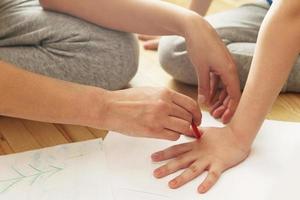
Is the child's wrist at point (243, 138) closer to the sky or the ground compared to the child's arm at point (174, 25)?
closer to the ground

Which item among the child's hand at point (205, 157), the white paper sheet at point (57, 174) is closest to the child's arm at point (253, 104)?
the child's hand at point (205, 157)

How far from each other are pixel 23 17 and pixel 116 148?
41 centimetres

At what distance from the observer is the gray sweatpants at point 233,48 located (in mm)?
1072

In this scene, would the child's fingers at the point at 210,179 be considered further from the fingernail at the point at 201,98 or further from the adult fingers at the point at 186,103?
the fingernail at the point at 201,98

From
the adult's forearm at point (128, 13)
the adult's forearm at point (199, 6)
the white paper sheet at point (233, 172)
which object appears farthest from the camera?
the adult's forearm at point (199, 6)

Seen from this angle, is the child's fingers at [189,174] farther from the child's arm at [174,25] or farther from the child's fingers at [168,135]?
the child's arm at [174,25]

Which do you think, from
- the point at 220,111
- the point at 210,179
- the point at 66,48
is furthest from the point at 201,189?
the point at 66,48

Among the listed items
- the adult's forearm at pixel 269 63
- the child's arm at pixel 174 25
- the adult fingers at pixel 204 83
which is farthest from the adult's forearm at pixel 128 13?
the adult's forearm at pixel 269 63

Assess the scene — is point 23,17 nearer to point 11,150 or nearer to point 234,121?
point 11,150

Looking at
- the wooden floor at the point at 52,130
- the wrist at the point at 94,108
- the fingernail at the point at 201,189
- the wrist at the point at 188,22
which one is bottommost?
the wooden floor at the point at 52,130

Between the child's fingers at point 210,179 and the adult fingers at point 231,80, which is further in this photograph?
the adult fingers at point 231,80

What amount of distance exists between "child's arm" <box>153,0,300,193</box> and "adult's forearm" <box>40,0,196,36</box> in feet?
0.77

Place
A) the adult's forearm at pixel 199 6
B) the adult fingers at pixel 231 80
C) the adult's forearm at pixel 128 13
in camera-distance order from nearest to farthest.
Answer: the adult fingers at pixel 231 80, the adult's forearm at pixel 128 13, the adult's forearm at pixel 199 6

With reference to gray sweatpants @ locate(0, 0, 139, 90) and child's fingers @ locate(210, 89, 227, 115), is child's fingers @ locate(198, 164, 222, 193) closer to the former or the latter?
child's fingers @ locate(210, 89, 227, 115)
